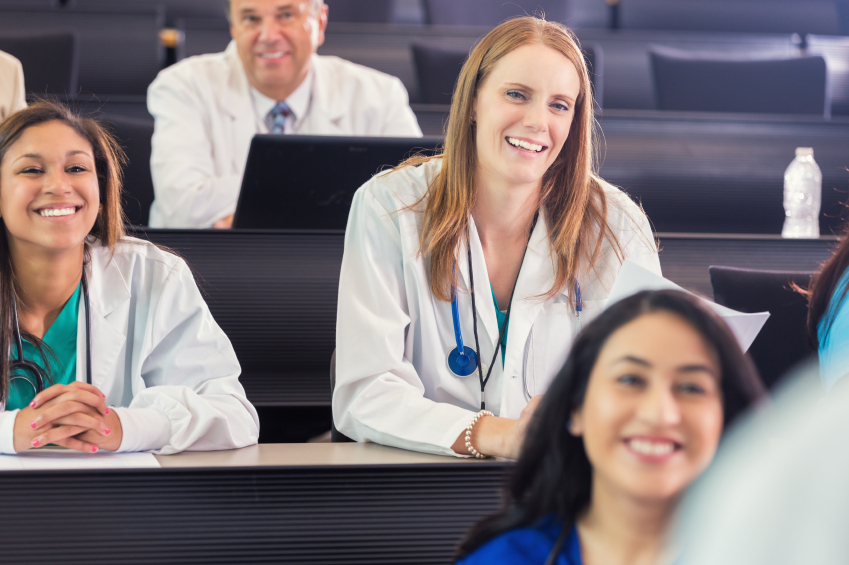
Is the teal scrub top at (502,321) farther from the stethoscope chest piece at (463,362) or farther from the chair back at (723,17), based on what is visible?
the chair back at (723,17)

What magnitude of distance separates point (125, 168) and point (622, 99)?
7.30 ft

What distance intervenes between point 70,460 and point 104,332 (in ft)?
1.21

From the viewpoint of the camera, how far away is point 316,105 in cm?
304

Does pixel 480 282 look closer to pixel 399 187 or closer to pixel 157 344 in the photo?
pixel 399 187

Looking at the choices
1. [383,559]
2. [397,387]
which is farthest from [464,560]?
[397,387]

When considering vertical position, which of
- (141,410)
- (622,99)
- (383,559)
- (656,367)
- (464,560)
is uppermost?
(622,99)

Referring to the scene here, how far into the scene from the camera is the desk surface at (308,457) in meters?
1.21

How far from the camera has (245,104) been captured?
2.99 m

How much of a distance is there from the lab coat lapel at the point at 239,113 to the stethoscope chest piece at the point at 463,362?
1576 mm

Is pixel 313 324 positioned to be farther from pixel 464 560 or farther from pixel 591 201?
→ pixel 464 560

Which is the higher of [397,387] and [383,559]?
[397,387]

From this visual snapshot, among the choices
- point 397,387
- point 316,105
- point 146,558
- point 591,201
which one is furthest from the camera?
point 316,105

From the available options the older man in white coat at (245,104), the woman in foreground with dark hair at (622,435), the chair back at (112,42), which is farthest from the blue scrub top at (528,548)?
the chair back at (112,42)

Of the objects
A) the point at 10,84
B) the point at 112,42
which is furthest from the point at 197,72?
the point at 112,42
